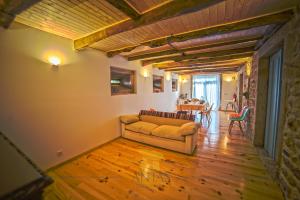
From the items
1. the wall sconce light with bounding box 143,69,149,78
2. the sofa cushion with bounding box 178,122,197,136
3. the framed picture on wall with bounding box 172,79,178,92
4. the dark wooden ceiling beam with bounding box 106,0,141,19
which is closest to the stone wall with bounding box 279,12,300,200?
the sofa cushion with bounding box 178,122,197,136

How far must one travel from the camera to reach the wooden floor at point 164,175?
1.96 metres

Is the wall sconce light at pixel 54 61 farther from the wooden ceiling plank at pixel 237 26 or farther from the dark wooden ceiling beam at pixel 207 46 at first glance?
the dark wooden ceiling beam at pixel 207 46

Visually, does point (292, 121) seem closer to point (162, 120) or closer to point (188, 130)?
point (188, 130)

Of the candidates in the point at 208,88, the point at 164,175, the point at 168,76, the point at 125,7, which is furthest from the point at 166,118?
the point at 208,88

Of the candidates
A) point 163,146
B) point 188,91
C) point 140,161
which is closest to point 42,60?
point 140,161

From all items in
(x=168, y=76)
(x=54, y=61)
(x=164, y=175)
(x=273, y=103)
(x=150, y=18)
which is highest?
(x=150, y=18)

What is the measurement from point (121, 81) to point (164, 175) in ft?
10.4

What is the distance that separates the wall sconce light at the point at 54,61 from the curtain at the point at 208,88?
8.62 m

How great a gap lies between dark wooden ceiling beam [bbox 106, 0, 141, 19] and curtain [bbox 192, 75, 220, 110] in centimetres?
839

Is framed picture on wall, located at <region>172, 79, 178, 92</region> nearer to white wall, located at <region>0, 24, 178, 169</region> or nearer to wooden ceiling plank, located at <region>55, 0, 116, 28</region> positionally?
white wall, located at <region>0, 24, 178, 169</region>

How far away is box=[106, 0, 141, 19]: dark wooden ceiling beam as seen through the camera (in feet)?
5.20

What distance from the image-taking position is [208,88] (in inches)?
369

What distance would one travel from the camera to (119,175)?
2.38m

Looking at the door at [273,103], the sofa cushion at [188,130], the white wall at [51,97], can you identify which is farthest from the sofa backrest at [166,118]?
the door at [273,103]
